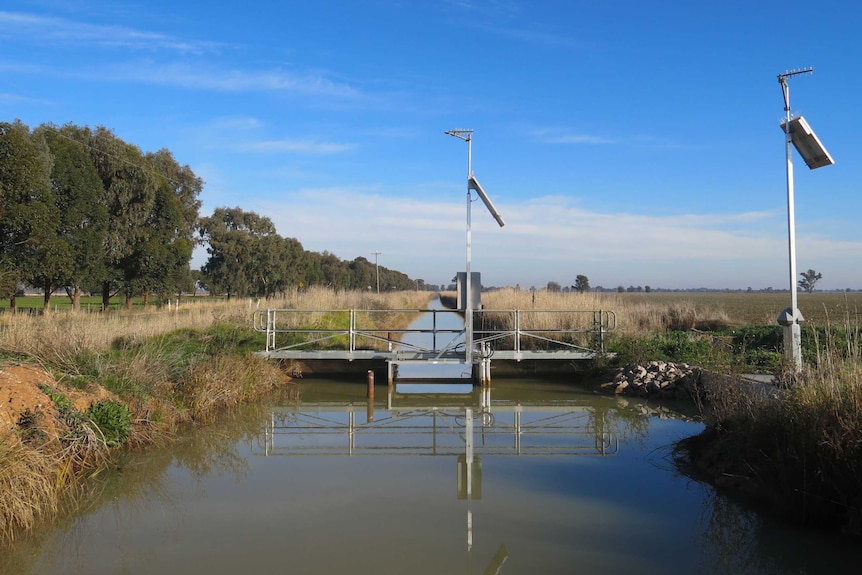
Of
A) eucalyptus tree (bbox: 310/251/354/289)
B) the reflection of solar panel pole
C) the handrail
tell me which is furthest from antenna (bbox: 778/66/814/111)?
eucalyptus tree (bbox: 310/251/354/289)

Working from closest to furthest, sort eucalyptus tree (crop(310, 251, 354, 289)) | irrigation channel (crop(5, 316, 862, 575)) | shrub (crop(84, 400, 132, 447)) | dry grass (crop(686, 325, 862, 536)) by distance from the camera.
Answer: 1. irrigation channel (crop(5, 316, 862, 575))
2. dry grass (crop(686, 325, 862, 536))
3. shrub (crop(84, 400, 132, 447))
4. eucalyptus tree (crop(310, 251, 354, 289))

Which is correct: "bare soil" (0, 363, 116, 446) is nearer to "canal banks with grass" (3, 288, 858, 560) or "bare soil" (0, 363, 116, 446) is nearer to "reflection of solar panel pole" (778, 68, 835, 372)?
"canal banks with grass" (3, 288, 858, 560)

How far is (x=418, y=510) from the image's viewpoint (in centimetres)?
673

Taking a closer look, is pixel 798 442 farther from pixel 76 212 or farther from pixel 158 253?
pixel 158 253

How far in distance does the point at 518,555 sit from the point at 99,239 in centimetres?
2552

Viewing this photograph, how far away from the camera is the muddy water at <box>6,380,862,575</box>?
211 inches

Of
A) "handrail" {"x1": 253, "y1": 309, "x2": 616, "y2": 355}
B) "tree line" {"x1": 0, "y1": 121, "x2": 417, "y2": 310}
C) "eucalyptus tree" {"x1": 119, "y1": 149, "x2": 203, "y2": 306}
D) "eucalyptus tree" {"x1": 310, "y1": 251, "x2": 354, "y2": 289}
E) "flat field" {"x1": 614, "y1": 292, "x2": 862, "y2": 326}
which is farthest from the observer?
"eucalyptus tree" {"x1": 310, "y1": 251, "x2": 354, "y2": 289}

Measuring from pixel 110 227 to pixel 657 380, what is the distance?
24681 mm

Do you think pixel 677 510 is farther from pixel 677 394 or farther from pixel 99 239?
pixel 99 239

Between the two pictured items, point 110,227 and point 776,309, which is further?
point 776,309

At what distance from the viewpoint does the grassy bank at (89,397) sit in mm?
6316

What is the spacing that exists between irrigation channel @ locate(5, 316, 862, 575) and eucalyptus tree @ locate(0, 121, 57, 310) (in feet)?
43.9

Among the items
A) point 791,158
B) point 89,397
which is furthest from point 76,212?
point 791,158

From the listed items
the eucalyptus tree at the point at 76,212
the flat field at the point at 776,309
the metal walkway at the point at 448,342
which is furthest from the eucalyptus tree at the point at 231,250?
the flat field at the point at 776,309
